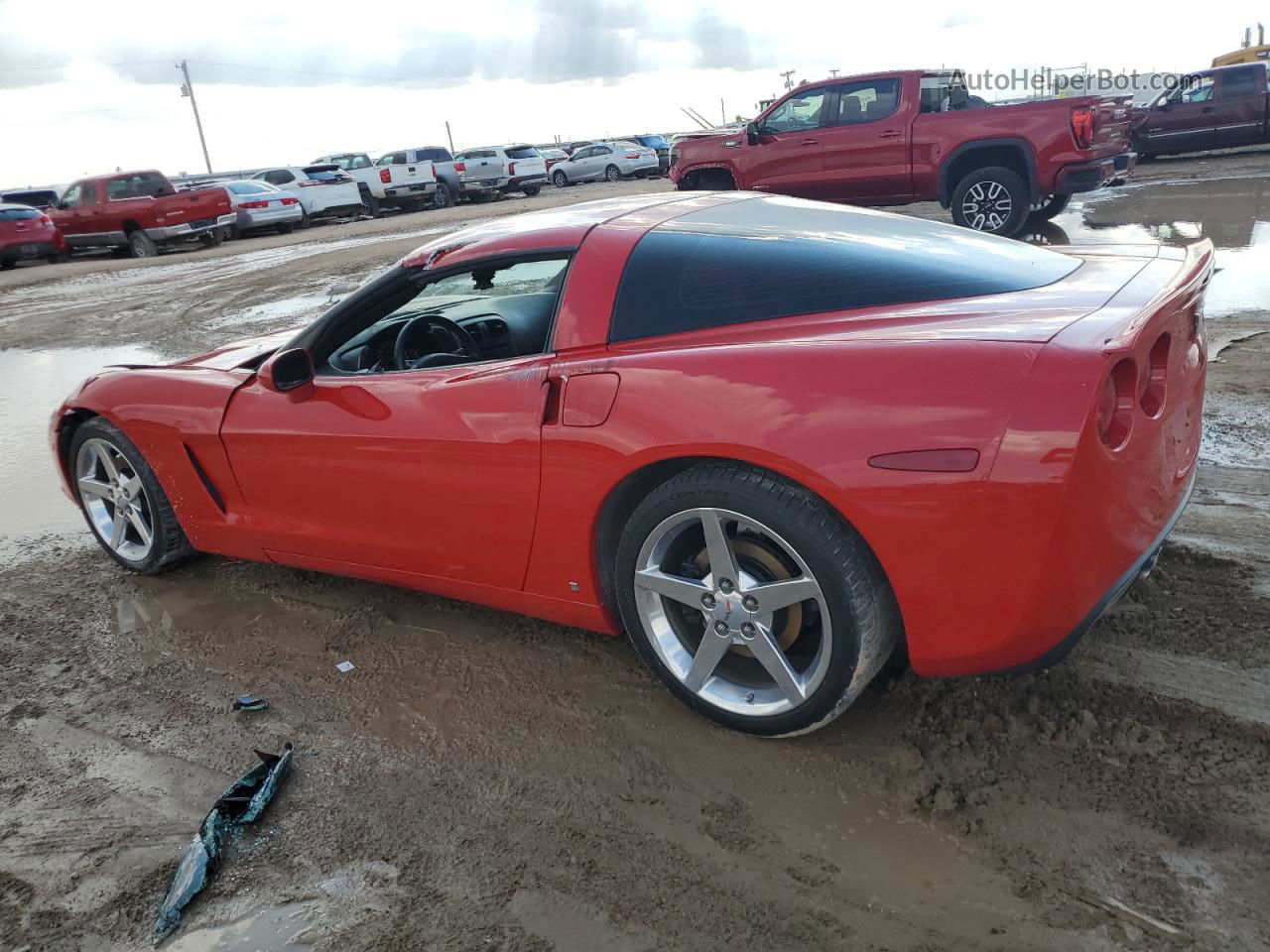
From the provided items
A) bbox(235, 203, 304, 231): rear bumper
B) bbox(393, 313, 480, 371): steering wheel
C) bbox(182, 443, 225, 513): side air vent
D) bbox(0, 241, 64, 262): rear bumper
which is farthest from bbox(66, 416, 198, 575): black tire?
bbox(235, 203, 304, 231): rear bumper

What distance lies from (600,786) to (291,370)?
5.69 ft

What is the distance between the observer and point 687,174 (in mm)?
13594

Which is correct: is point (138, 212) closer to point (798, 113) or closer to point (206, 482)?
point (798, 113)

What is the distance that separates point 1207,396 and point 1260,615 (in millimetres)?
2493

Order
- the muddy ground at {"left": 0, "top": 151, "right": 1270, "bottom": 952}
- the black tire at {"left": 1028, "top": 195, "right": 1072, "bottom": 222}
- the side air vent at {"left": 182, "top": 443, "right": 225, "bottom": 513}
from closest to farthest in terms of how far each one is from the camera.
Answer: the muddy ground at {"left": 0, "top": 151, "right": 1270, "bottom": 952}
the side air vent at {"left": 182, "top": 443, "right": 225, "bottom": 513}
the black tire at {"left": 1028, "top": 195, "right": 1072, "bottom": 222}

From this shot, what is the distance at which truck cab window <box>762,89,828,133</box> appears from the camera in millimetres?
12273

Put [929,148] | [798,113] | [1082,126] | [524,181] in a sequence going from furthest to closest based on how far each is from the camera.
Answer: [524,181] → [798,113] → [929,148] → [1082,126]

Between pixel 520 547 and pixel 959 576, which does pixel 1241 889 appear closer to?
pixel 959 576

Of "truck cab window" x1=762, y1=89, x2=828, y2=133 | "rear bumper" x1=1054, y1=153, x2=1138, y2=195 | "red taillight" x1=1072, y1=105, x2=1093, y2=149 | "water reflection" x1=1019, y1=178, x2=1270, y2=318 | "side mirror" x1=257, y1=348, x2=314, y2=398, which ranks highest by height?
"truck cab window" x1=762, y1=89, x2=828, y2=133

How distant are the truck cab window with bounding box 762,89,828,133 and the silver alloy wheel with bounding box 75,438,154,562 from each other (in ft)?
33.1

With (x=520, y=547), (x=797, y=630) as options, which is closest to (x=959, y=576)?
(x=797, y=630)

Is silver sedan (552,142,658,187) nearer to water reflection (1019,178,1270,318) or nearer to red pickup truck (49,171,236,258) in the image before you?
red pickup truck (49,171,236,258)

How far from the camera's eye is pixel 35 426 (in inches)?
285

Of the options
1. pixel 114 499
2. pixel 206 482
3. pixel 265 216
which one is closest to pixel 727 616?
pixel 206 482
